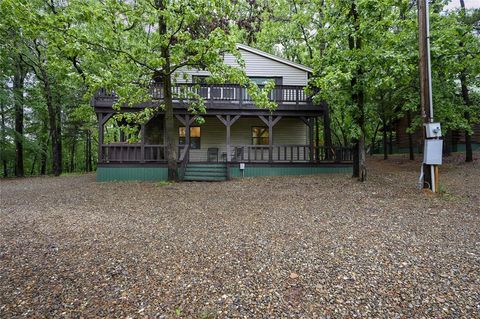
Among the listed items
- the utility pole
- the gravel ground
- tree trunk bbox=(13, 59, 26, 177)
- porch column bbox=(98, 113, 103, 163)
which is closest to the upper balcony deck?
porch column bbox=(98, 113, 103, 163)

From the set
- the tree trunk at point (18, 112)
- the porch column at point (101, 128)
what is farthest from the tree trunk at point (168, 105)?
the tree trunk at point (18, 112)

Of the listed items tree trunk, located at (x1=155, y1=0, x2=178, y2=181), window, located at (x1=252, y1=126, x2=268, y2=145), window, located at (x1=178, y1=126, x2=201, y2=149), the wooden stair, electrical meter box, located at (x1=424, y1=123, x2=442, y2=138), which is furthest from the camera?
window, located at (x1=252, y1=126, x2=268, y2=145)

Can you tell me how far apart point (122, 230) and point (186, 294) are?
102 inches

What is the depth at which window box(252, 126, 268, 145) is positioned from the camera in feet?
51.9

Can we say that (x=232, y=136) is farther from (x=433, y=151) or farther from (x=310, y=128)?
(x=433, y=151)

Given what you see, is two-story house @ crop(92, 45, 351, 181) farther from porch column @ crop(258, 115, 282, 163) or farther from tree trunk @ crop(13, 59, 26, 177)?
tree trunk @ crop(13, 59, 26, 177)

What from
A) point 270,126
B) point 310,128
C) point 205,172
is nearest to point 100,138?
point 205,172

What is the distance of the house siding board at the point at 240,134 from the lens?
605 inches

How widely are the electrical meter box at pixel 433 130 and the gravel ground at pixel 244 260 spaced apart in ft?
6.21

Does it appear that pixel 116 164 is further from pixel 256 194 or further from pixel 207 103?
pixel 256 194

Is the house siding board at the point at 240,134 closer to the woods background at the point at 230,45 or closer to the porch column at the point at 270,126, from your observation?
the porch column at the point at 270,126

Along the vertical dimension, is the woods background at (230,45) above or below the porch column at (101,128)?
above

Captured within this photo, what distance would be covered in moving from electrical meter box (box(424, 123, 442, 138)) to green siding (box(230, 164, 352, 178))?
6.21 m

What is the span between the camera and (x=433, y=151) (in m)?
7.31
